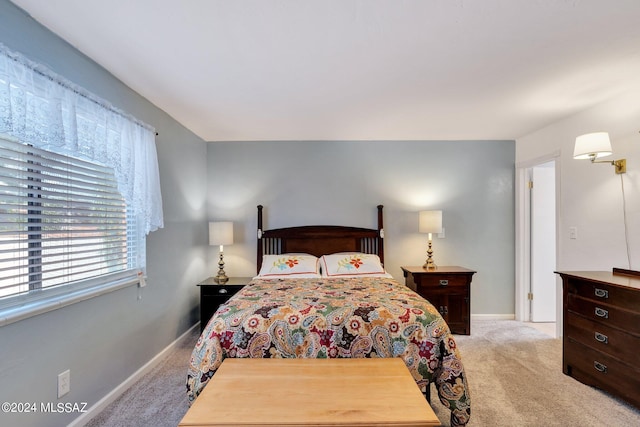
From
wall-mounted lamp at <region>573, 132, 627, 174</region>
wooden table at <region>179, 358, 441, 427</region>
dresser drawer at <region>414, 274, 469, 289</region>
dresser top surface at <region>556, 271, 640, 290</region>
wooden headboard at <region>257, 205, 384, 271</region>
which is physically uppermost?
wall-mounted lamp at <region>573, 132, 627, 174</region>

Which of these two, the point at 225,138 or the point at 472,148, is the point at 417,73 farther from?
the point at 225,138

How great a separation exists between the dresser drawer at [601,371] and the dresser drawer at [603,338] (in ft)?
0.15

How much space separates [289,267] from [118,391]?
1.77m

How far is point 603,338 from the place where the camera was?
6.93 feet

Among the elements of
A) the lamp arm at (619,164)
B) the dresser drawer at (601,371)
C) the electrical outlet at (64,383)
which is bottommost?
the dresser drawer at (601,371)

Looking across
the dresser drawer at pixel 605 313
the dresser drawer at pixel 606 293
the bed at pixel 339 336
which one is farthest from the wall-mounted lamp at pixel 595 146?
the bed at pixel 339 336

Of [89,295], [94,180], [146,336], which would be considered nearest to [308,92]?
[94,180]

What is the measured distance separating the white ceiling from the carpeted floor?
7.86 feet

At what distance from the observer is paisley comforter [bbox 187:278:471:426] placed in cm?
176

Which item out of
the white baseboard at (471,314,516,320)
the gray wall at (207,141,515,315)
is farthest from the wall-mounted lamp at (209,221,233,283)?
the white baseboard at (471,314,516,320)

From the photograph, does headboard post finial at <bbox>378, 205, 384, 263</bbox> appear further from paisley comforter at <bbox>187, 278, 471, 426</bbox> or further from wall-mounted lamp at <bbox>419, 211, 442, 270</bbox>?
paisley comforter at <bbox>187, 278, 471, 426</bbox>

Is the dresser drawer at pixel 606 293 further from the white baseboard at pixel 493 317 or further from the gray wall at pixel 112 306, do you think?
the gray wall at pixel 112 306

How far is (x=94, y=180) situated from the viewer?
6.70 feet

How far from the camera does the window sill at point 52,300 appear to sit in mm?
1414
